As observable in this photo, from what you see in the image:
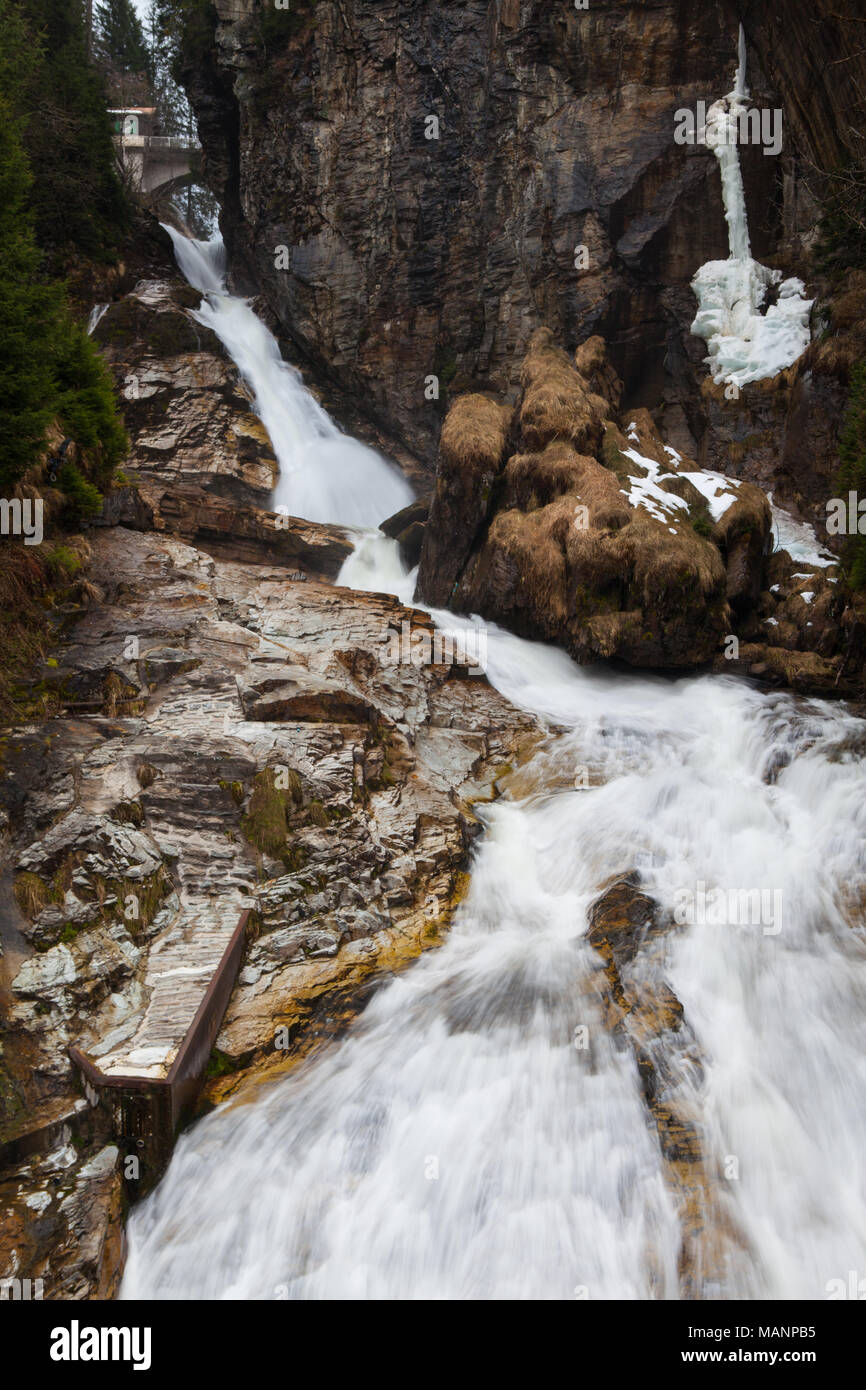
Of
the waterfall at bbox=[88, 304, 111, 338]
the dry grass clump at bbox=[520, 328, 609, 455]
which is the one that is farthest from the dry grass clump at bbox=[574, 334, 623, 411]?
the waterfall at bbox=[88, 304, 111, 338]

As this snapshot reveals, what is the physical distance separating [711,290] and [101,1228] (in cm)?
1967

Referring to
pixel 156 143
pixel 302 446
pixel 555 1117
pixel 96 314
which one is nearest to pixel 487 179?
pixel 302 446

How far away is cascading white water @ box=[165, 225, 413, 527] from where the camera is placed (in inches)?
818

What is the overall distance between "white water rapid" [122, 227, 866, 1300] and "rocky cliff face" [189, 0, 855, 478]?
11.7 metres

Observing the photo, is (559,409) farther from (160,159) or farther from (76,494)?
(160,159)

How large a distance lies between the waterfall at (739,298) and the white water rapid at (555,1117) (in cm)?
1148

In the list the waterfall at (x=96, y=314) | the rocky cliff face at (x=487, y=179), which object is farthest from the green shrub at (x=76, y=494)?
the rocky cliff face at (x=487, y=179)

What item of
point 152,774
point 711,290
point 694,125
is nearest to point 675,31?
point 694,125

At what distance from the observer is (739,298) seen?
18.1 meters

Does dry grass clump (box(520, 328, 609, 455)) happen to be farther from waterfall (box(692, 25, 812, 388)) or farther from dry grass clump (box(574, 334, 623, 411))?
waterfall (box(692, 25, 812, 388))

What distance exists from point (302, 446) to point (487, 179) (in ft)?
26.3

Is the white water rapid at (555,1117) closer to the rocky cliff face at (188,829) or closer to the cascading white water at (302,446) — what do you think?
the rocky cliff face at (188,829)

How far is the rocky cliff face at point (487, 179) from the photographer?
18.1m

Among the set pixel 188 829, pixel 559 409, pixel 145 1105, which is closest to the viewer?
pixel 145 1105
